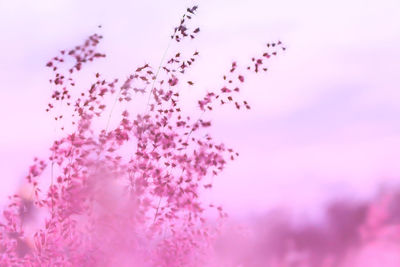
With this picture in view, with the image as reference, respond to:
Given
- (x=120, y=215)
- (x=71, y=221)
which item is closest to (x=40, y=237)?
(x=71, y=221)

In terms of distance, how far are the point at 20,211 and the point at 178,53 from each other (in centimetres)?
651

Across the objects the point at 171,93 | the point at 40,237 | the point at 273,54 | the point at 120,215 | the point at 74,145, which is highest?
the point at 273,54

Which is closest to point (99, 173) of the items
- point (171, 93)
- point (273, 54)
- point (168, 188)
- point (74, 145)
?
point (74, 145)

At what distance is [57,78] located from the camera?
16.0 m

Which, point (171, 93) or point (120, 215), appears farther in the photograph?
point (120, 215)

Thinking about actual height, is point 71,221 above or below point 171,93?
below

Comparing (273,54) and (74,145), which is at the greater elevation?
(273,54)

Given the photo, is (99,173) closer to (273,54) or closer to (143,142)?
(143,142)

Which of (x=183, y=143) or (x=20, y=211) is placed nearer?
(x=183, y=143)

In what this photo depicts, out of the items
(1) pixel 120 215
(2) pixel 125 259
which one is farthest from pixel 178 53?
(2) pixel 125 259

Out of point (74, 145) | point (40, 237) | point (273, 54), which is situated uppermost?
point (273, 54)

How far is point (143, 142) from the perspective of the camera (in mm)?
15477

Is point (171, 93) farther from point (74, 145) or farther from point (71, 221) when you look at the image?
point (71, 221)

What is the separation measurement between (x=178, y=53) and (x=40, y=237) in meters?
6.35
